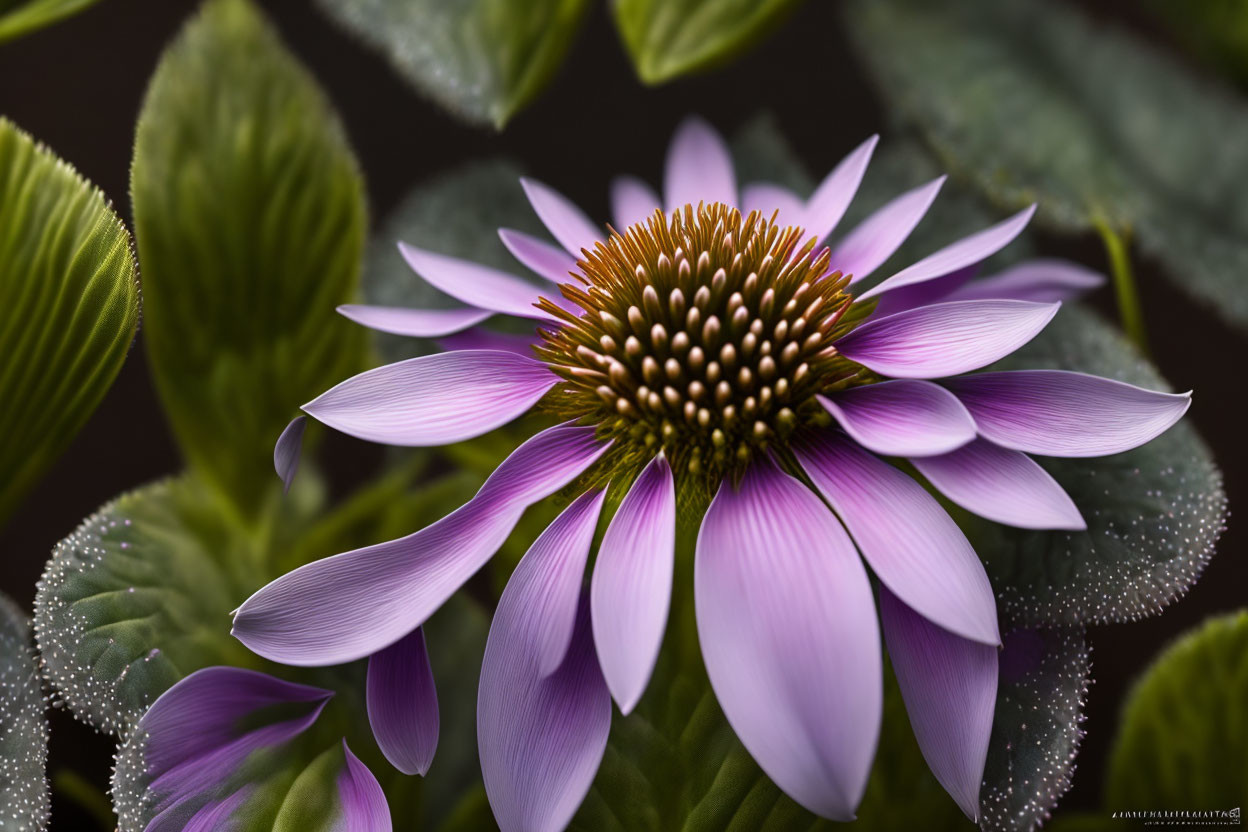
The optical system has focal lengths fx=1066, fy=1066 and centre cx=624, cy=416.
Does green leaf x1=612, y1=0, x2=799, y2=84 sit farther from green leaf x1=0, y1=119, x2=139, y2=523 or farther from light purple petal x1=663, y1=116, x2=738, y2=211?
green leaf x1=0, y1=119, x2=139, y2=523

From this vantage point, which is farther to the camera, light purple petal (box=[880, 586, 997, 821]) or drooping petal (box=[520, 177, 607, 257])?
drooping petal (box=[520, 177, 607, 257])

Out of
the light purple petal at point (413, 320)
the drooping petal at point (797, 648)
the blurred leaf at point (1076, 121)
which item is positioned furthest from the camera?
the blurred leaf at point (1076, 121)

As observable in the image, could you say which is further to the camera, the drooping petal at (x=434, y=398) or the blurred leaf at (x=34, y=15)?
the blurred leaf at (x=34, y=15)

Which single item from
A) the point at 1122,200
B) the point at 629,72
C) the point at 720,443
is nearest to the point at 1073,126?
the point at 1122,200

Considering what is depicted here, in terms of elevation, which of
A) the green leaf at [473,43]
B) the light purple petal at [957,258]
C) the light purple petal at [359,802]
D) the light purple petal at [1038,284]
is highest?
the green leaf at [473,43]

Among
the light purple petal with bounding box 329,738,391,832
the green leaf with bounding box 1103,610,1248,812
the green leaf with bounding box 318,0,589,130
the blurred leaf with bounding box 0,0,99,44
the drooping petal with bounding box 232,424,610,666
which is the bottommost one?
the green leaf with bounding box 1103,610,1248,812

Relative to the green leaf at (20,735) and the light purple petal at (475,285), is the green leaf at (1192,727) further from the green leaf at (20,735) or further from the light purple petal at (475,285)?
the green leaf at (20,735)

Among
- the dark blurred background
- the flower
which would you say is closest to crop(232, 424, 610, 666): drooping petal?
the flower

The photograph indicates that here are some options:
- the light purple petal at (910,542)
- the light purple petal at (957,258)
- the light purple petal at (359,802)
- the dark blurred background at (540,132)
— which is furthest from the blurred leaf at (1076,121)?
the light purple petal at (359,802)
